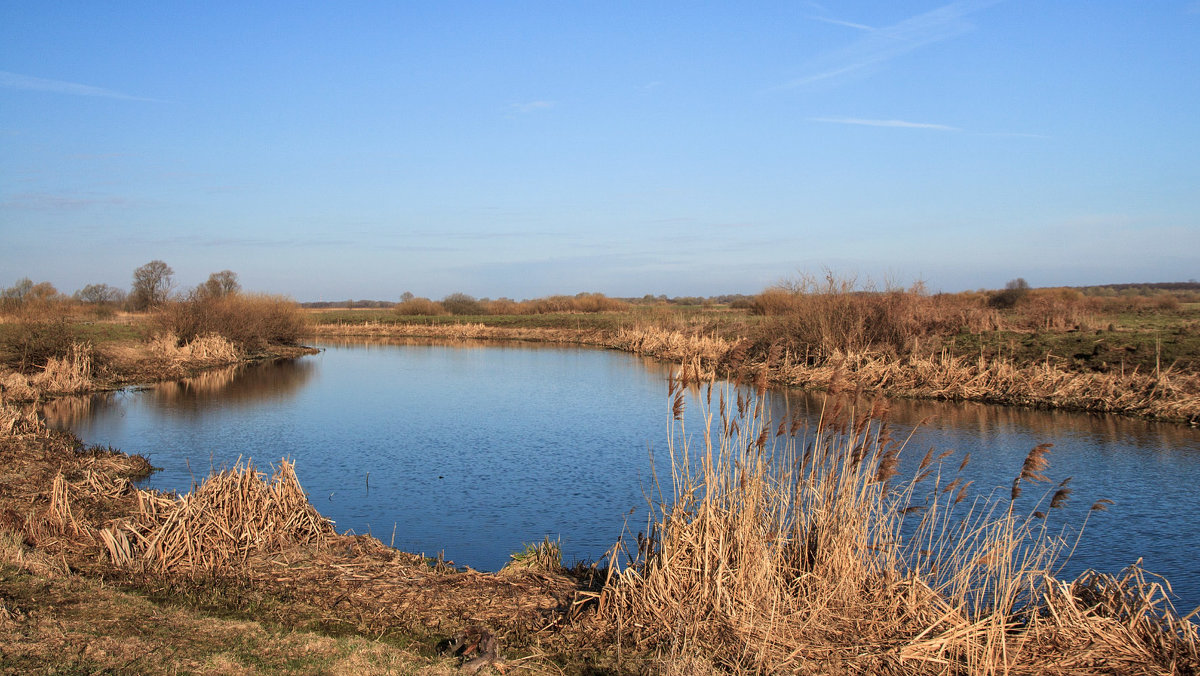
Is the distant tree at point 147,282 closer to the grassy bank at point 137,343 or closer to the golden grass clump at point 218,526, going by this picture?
the grassy bank at point 137,343

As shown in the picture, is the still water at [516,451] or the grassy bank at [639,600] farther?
the still water at [516,451]

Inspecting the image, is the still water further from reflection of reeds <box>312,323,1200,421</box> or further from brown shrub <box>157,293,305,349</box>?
brown shrub <box>157,293,305,349</box>

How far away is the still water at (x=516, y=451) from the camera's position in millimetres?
8828

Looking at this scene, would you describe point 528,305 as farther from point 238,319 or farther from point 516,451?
point 516,451

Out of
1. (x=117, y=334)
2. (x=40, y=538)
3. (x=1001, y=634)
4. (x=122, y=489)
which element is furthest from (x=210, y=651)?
(x=117, y=334)

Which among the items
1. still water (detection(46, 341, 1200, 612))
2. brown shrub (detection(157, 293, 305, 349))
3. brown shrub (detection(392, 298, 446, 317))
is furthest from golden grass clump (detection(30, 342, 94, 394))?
brown shrub (detection(392, 298, 446, 317))

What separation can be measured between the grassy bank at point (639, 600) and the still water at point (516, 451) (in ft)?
3.02

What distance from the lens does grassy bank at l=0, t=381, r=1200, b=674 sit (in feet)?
14.9

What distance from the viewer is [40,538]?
22.0 ft

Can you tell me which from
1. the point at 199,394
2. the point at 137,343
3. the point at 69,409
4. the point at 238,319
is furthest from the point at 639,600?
the point at 238,319

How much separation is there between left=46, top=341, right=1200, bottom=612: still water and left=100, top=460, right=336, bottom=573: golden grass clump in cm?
131

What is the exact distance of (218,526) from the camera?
6.56 metres

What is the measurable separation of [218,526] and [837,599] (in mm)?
4949

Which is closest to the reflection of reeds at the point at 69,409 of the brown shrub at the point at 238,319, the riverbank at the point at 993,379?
the brown shrub at the point at 238,319
